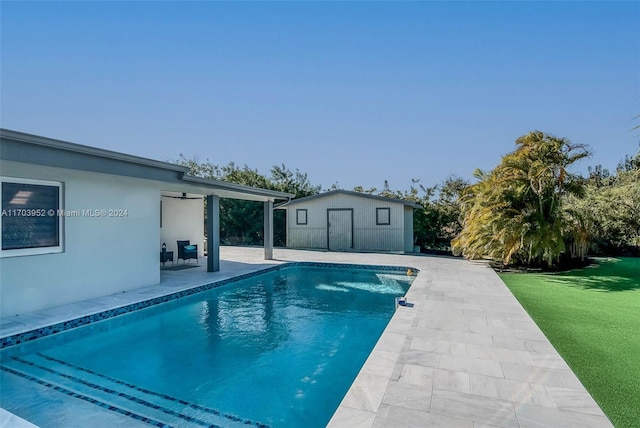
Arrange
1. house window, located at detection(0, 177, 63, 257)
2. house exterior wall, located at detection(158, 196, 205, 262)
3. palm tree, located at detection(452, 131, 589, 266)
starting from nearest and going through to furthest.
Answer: house window, located at detection(0, 177, 63, 257), palm tree, located at detection(452, 131, 589, 266), house exterior wall, located at detection(158, 196, 205, 262)

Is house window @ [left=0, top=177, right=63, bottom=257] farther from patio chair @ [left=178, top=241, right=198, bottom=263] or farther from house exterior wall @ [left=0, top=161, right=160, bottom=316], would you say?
patio chair @ [left=178, top=241, right=198, bottom=263]

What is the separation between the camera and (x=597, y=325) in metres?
5.54

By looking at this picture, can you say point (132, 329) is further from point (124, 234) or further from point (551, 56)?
point (551, 56)

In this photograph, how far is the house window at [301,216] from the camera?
19016mm

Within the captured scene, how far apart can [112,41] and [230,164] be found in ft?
65.3

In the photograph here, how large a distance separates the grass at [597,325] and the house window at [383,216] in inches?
281

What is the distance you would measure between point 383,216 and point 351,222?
172 centimetres

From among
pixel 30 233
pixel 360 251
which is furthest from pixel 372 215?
pixel 30 233

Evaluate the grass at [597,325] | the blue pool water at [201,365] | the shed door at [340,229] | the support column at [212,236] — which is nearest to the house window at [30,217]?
the blue pool water at [201,365]

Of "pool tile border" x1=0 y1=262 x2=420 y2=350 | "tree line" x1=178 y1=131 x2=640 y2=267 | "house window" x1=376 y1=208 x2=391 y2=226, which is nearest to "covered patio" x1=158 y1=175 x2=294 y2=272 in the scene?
"pool tile border" x1=0 y1=262 x2=420 y2=350

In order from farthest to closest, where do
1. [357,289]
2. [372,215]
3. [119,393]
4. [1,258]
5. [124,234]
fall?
[372,215], [357,289], [124,234], [1,258], [119,393]

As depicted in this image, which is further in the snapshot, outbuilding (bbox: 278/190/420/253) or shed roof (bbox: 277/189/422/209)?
outbuilding (bbox: 278/190/420/253)

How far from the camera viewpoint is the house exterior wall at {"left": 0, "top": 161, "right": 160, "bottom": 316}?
6.02m

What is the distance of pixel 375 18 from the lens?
34.5 ft
